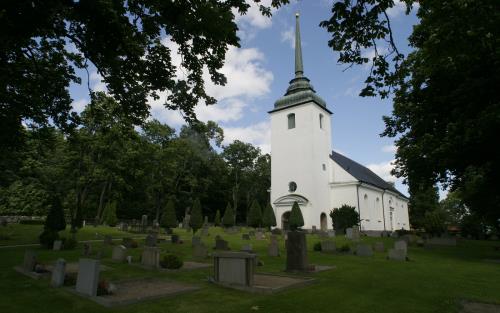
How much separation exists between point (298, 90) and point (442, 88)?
2870 centimetres

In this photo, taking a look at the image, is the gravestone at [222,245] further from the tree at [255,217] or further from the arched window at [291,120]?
the arched window at [291,120]

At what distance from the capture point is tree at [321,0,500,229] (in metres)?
5.70

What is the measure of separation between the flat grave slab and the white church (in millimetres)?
29967

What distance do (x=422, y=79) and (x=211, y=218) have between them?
47.5 meters

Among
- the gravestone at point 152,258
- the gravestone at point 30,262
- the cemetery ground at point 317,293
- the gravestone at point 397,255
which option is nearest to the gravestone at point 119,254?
the cemetery ground at point 317,293

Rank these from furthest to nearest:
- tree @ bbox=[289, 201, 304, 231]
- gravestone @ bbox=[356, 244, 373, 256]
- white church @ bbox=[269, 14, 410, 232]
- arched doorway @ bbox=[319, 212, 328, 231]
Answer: arched doorway @ bbox=[319, 212, 328, 231] → white church @ bbox=[269, 14, 410, 232] → tree @ bbox=[289, 201, 304, 231] → gravestone @ bbox=[356, 244, 373, 256]

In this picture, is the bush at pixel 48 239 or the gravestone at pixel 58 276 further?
the bush at pixel 48 239

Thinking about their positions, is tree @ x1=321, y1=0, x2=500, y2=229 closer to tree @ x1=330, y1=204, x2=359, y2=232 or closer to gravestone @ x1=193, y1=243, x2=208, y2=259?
gravestone @ x1=193, y1=243, x2=208, y2=259

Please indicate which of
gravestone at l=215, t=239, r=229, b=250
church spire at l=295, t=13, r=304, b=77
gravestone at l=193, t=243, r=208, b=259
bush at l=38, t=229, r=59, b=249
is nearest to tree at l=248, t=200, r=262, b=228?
church spire at l=295, t=13, r=304, b=77

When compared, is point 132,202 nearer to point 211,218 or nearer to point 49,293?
point 211,218

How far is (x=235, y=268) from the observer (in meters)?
8.52

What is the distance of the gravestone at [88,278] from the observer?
7.49m

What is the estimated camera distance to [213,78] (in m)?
8.13

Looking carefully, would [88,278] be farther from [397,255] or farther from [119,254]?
[397,255]
